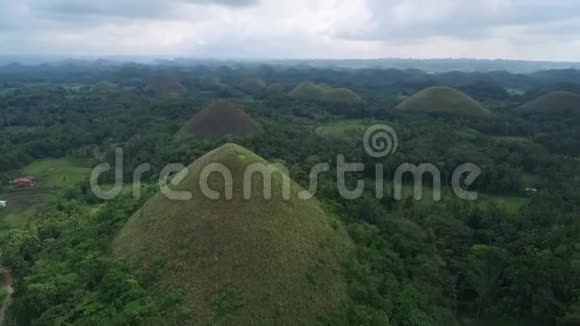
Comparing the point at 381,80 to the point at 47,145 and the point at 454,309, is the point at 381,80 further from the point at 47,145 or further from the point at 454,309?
the point at 454,309

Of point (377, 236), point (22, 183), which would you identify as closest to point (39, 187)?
point (22, 183)

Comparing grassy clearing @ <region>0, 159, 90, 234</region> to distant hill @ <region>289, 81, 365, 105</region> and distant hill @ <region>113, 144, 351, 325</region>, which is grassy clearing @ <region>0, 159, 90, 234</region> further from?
distant hill @ <region>289, 81, 365, 105</region>

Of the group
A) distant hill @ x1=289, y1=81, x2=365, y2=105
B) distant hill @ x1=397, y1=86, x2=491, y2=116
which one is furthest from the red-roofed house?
distant hill @ x1=397, y1=86, x2=491, y2=116

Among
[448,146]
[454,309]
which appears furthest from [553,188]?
[454,309]

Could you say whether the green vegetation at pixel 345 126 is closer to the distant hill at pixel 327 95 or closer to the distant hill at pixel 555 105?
the distant hill at pixel 327 95

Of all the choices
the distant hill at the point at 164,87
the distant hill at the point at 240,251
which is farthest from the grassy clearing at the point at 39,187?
the distant hill at the point at 164,87
